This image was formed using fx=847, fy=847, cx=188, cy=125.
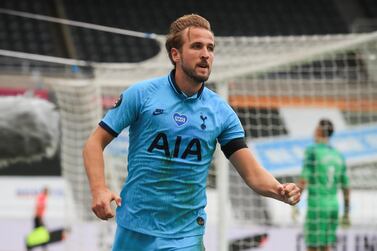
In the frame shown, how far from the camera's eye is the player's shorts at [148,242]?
3.65m

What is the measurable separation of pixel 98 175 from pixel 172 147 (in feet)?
1.24

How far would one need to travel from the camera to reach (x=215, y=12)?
55.1 feet

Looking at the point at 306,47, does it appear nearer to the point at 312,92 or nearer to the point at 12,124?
the point at 312,92

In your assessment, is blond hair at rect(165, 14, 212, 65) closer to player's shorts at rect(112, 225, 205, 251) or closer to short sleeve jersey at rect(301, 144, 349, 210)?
player's shorts at rect(112, 225, 205, 251)

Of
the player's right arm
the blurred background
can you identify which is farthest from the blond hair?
the blurred background

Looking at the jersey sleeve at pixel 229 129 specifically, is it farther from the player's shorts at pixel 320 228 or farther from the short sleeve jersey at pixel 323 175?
the player's shorts at pixel 320 228

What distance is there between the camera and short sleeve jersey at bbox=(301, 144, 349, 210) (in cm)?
806

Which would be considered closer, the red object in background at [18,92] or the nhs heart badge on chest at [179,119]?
the nhs heart badge on chest at [179,119]

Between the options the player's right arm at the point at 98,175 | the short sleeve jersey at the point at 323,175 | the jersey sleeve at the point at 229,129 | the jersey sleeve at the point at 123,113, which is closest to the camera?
the player's right arm at the point at 98,175

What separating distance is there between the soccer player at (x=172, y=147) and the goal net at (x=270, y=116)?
300 cm

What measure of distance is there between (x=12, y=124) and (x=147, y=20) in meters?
8.10

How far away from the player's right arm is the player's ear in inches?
17.8

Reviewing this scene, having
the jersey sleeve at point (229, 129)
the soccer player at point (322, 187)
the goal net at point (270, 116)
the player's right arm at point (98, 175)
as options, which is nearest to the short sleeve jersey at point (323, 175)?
the soccer player at point (322, 187)

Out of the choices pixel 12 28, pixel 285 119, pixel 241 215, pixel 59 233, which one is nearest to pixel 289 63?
pixel 241 215
